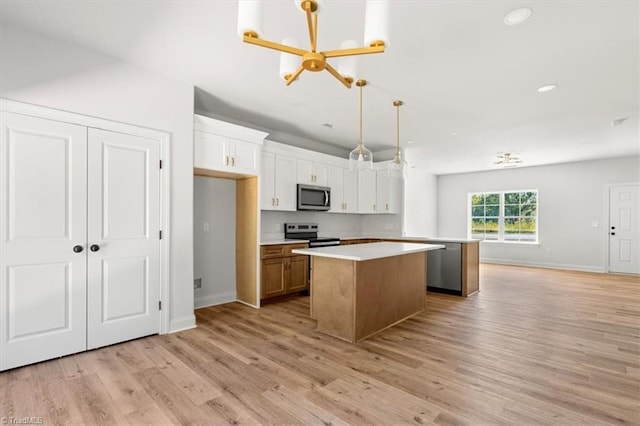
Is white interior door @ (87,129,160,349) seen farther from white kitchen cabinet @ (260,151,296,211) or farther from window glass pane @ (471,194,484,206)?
window glass pane @ (471,194,484,206)

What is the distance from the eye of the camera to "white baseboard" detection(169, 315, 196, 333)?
10.7 feet

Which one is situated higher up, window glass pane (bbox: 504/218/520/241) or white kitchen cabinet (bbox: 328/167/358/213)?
white kitchen cabinet (bbox: 328/167/358/213)

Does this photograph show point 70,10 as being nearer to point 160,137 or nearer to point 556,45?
point 160,137

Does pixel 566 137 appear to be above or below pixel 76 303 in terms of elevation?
above

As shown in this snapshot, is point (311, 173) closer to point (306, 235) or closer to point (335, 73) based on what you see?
point (306, 235)

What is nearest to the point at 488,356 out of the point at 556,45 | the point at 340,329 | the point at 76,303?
the point at 340,329

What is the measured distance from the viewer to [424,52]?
2.73m

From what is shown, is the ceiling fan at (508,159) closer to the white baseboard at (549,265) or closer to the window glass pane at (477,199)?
the window glass pane at (477,199)

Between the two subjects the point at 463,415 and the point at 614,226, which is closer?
the point at 463,415

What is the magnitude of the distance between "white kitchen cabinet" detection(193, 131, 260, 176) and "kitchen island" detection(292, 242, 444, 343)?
1.41 metres

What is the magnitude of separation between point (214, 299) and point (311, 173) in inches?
97.4

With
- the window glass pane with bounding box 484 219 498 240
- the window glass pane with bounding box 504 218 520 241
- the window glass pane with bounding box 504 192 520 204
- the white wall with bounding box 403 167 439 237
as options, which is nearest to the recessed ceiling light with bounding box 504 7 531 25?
the white wall with bounding box 403 167 439 237

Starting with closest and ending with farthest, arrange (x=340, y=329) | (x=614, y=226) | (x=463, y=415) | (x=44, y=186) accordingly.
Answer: (x=463, y=415), (x=44, y=186), (x=340, y=329), (x=614, y=226)

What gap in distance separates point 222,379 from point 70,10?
2882 mm
